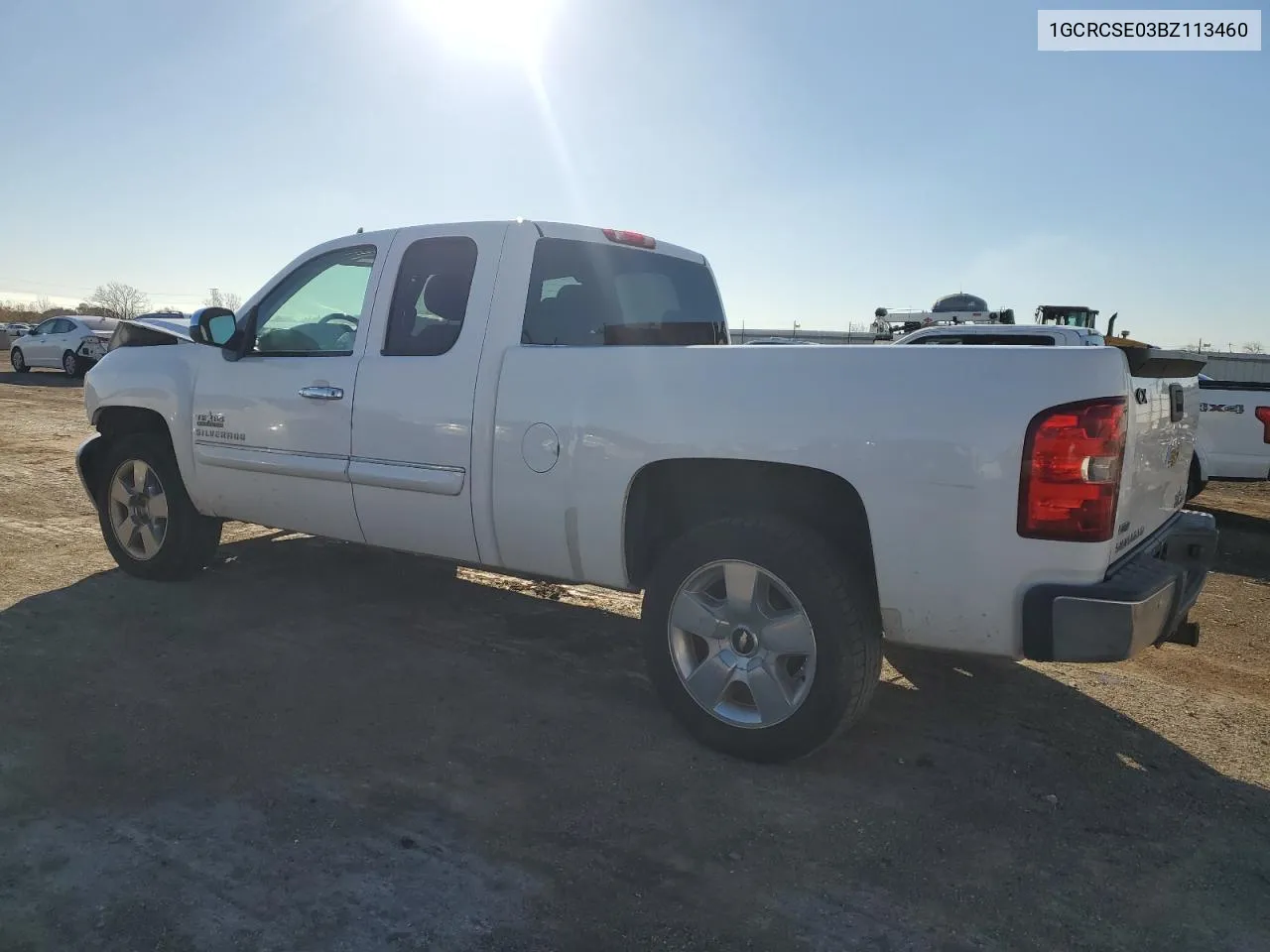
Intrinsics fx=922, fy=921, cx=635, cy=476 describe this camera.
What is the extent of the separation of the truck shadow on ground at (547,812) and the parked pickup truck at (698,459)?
484 mm

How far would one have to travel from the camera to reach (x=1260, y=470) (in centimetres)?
854

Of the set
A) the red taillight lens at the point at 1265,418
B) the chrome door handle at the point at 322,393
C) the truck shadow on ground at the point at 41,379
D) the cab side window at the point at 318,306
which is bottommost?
the red taillight lens at the point at 1265,418

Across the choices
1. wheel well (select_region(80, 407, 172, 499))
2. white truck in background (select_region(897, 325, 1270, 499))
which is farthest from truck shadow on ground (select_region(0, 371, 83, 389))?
Answer: white truck in background (select_region(897, 325, 1270, 499))

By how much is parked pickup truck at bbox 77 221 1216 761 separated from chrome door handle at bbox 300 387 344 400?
3 centimetres

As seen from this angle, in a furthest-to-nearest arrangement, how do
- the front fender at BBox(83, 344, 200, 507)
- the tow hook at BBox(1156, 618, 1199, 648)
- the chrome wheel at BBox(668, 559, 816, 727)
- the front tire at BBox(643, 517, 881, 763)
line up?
the front fender at BBox(83, 344, 200, 507) < the tow hook at BBox(1156, 618, 1199, 648) < the chrome wheel at BBox(668, 559, 816, 727) < the front tire at BBox(643, 517, 881, 763)

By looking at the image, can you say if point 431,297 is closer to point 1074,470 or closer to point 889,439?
point 889,439

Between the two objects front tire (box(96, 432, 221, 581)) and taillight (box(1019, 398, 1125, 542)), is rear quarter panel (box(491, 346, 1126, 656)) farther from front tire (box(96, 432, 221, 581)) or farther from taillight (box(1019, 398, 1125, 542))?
front tire (box(96, 432, 221, 581))

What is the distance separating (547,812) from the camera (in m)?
2.96

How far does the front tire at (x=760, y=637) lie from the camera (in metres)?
3.12

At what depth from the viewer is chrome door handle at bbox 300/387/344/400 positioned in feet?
14.5

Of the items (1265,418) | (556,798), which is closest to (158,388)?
(556,798)

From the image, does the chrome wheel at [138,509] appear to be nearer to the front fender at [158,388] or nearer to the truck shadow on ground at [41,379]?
the front fender at [158,388]

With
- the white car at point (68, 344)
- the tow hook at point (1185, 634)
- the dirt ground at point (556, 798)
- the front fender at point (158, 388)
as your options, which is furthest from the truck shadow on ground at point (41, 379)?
the tow hook at point (1185, 634)

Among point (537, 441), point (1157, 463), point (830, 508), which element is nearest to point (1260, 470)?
point (1157, 463)
